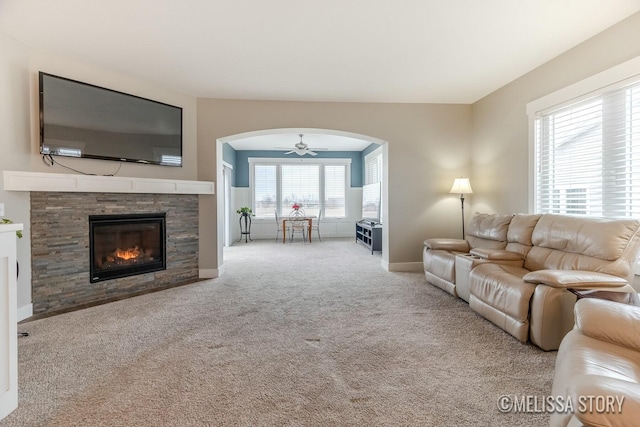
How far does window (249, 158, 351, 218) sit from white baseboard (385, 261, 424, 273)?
448cm

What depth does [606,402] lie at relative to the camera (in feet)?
2.80

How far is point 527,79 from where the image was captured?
360 cm

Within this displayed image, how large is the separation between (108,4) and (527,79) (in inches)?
171

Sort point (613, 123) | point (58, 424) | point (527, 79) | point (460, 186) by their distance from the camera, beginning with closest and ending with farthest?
point (58, 424) → point (613, 123) → point (527, 79) → point (460, 186)

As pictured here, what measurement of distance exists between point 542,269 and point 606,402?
2.32 m

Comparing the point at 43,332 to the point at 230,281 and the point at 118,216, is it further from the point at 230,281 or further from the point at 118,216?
the point at 230,281

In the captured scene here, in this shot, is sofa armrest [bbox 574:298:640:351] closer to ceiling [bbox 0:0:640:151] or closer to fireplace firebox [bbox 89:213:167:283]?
ceiling [bbox 0:0:640:151]

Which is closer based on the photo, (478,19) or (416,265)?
(478,19)

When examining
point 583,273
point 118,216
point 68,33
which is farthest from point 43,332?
point 583,273

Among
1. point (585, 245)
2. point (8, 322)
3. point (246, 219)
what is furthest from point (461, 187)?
point (246, 219)

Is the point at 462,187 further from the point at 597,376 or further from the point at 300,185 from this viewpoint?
the point at 300,185

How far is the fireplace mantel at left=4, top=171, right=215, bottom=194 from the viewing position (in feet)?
9.25

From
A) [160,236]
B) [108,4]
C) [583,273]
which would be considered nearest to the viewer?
[583,273]

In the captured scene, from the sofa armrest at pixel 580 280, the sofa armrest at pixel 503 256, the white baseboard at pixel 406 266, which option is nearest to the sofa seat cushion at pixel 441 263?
the sofa armrest at pixel 503 256
